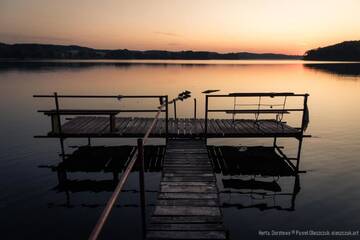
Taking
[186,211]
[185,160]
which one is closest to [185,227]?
[186,211]

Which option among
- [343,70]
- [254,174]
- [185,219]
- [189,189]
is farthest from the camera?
[343,70]

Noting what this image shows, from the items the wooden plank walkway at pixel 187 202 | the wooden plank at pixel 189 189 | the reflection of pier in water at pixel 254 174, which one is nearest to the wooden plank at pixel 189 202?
the wooden plank walkway at pixel 187 202

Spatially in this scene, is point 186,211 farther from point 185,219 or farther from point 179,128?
point 179,128

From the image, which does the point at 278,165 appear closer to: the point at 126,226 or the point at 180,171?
the point at 180,171

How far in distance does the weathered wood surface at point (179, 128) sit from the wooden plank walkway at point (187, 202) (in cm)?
281

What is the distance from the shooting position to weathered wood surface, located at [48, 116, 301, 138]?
15.0 meters

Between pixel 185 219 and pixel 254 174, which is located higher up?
pixel 185 219

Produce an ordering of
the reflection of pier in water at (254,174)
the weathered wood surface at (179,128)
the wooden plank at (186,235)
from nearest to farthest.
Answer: the wooden plank at (186,235) → the reflection of pier in water at (254,174) → the weathered wood surface at (179,128)

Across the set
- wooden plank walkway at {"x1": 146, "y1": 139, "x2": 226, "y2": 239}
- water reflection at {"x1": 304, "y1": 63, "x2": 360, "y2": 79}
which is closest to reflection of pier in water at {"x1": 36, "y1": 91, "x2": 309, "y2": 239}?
wooden plank walkway at {"x1": 146, "y1": 139, "x2": 226, "y2": 239}

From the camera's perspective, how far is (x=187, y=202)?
8484 mm

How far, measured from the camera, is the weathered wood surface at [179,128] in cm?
1501

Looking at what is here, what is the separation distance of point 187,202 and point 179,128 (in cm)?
780

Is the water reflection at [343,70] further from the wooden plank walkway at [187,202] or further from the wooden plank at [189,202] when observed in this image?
the wooden plank at [189,202]

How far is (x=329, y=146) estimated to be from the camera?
20.6 metres
